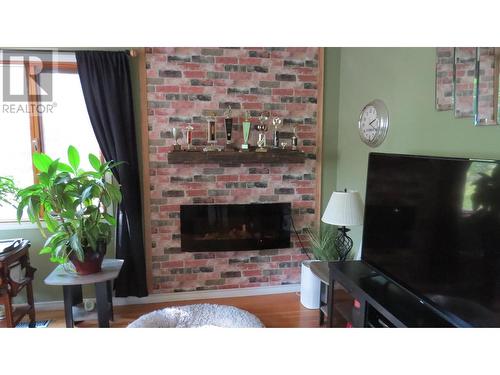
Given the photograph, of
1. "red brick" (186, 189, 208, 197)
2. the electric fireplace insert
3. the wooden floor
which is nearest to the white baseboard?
the wooden floor

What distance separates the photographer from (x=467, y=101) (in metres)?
1.73

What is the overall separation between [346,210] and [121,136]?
80.0 inches

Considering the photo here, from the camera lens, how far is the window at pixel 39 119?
284cm

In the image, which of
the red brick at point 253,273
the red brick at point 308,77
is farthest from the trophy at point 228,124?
the red brick at point 253,273

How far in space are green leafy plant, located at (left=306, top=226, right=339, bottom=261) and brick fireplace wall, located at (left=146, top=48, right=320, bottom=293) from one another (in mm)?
182

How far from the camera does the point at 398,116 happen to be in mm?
2393

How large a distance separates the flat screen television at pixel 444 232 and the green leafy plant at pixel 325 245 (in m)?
0.98

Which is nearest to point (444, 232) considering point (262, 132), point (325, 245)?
point (325, 245)

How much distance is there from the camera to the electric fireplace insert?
319 cm

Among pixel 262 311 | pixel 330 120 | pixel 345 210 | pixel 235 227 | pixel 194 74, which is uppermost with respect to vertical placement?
pixel 194 74

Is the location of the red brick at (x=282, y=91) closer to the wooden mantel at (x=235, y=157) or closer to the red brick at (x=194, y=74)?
the wooden mantel at (x=235, y=157)

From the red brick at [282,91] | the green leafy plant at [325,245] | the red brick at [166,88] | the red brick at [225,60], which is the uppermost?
the red brick at [225,60]

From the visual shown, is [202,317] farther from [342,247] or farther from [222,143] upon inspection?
[222,143]
